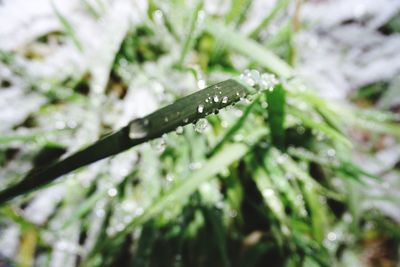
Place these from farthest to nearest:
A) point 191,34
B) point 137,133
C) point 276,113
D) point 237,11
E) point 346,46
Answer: point 346,46 → point 237,11 → point 191,34 → point 276,113 → point 137,133

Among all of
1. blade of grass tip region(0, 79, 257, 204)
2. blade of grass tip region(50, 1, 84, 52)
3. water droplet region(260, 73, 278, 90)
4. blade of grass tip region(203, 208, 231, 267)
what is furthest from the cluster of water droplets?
blade of grass tip region(50, 1, 84, 52)

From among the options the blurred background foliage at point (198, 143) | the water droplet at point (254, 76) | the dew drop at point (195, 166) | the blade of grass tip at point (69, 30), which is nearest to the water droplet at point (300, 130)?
the blurred background foliage at point (198, 143)

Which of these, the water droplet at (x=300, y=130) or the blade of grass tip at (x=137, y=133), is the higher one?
the water droplet at (x=300, y=130)

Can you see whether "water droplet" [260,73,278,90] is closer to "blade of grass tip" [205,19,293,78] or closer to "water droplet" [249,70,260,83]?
"water droplet" [249,70,260,83]

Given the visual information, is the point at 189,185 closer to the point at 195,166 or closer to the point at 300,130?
the point at 195,166

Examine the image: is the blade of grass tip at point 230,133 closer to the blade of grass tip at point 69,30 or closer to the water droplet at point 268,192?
the water droplet at point 268,192

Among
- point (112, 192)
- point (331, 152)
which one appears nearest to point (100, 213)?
point (112, 192)
